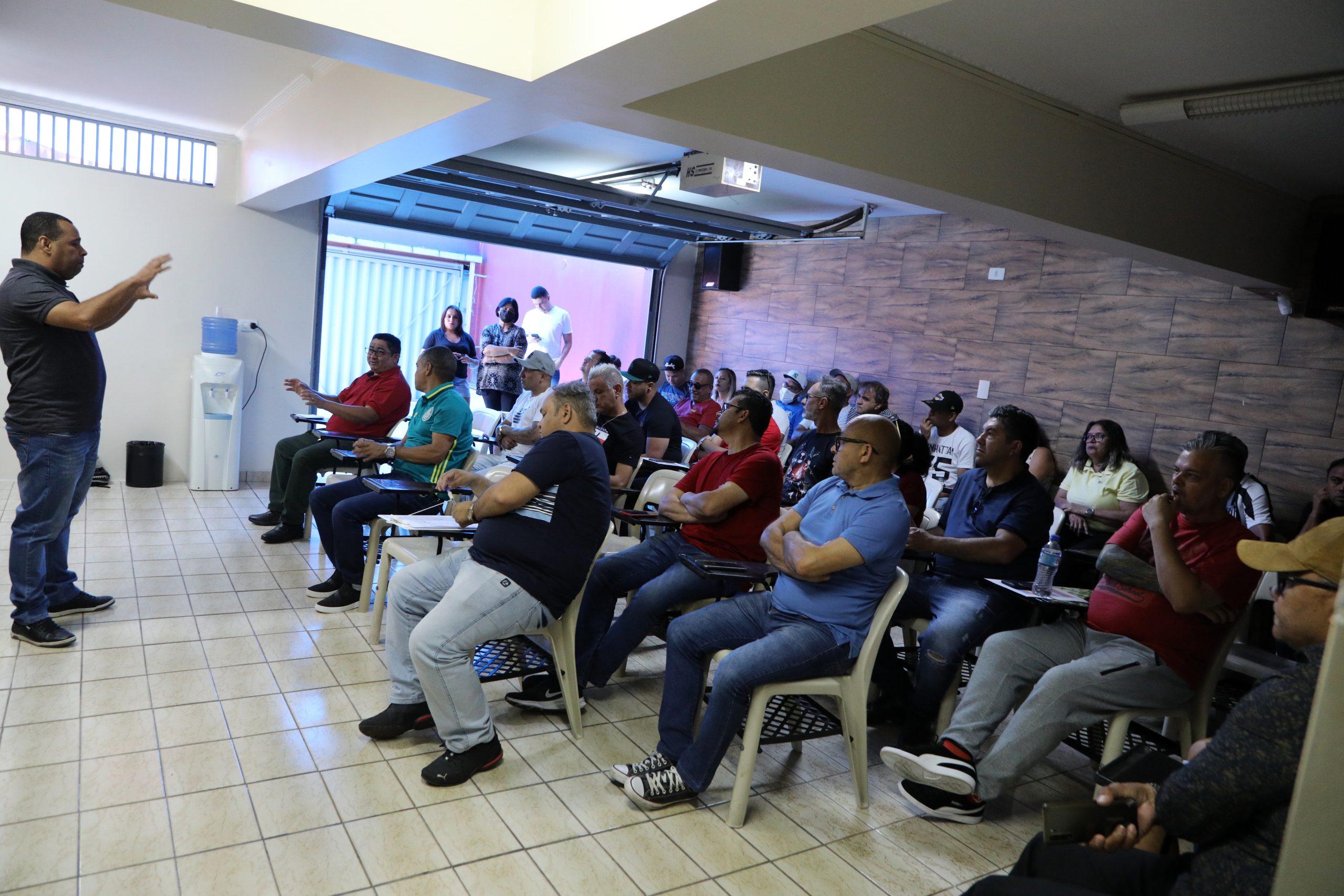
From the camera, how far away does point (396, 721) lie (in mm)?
2713

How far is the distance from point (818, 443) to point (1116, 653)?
6.35 ft

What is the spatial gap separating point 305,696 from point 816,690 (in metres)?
1.82

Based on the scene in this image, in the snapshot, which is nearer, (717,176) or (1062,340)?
(717,176)

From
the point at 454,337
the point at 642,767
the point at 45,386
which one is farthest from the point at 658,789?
the point at 454,337

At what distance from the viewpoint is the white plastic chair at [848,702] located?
2.46m

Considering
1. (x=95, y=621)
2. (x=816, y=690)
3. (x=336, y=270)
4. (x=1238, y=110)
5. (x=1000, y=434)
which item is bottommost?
(x=95, y=621)

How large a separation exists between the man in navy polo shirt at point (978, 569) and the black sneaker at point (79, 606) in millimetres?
3268

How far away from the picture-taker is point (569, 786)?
2594 mm

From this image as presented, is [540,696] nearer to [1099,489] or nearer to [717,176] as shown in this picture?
[717,176]

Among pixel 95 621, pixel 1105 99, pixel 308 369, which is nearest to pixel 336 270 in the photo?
pixel 308 369

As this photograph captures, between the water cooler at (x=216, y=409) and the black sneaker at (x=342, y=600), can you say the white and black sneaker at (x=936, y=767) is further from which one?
the water cooler at (x=216, y=409)

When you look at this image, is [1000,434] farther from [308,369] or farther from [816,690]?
[308,369]

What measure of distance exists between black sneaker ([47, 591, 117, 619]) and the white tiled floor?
0.46 feet

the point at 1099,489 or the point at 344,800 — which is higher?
the point at 1099,489
